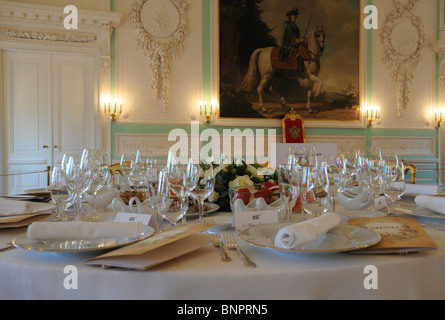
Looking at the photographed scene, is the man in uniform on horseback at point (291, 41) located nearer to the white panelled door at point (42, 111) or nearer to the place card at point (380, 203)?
the white panelled door at point (42, 111)

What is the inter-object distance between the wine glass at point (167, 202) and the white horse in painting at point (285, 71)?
5.26 meters

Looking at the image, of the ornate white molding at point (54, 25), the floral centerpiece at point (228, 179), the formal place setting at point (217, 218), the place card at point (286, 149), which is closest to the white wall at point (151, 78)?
the ornate white molding at point (54, 25)

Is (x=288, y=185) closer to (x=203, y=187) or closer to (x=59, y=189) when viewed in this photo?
(x=203, y=187)

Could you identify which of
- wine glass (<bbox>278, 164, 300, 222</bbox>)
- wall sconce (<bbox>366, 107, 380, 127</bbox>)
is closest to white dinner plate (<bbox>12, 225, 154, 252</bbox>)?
wine glass (<bbox>278, 164, 300, 222</bbox>)

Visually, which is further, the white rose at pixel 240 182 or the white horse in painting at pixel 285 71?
the white horse in painting at pixel 285 71

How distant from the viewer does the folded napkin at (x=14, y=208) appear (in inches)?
54.1

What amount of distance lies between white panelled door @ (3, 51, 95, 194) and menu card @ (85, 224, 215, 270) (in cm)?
505

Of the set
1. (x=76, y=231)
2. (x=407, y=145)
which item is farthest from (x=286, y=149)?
(x=76, y=231)

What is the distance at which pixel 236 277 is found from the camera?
77 cm

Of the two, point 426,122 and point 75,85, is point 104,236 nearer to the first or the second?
point 75,85

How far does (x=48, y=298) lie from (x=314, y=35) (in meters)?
6.84

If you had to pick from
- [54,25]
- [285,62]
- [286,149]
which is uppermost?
[54,25]

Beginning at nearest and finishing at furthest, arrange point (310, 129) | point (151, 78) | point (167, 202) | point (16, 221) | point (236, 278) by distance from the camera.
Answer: point (236, 278), point (167, 202), point (16, 221), point (151, 78), point (310, 129)

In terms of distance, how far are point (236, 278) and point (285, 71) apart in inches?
242
